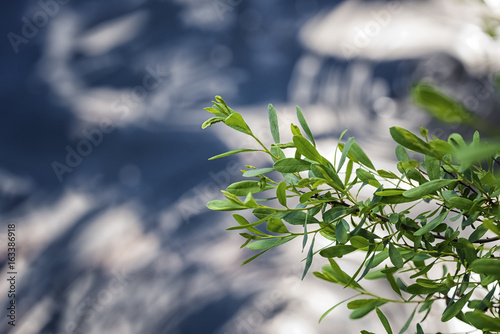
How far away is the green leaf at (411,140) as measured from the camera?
23 centimetres

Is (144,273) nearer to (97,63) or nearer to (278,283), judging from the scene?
(278,283)

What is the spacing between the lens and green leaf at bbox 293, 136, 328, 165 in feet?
0.98

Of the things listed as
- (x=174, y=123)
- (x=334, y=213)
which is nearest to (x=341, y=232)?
(x=334, y=213)

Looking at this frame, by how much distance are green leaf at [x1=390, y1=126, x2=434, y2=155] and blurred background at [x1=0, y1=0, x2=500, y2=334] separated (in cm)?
118

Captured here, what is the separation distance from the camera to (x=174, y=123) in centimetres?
146

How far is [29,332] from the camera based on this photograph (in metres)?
1.38

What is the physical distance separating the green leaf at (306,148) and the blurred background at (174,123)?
1.12 meters

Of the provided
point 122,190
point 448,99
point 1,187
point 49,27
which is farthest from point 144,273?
point 448,99

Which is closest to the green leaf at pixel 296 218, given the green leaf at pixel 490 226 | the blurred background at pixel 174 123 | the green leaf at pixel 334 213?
the green leaf at pixel 334 213

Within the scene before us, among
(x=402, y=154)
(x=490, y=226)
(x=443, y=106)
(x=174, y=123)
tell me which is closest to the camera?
(x=443, y=106)

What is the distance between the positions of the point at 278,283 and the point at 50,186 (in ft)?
2.22

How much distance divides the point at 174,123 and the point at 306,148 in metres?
1.19

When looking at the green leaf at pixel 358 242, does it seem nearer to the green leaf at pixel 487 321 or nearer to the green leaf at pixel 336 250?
the green leaf at pixel 336 250

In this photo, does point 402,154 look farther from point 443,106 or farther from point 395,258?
point 443,106
